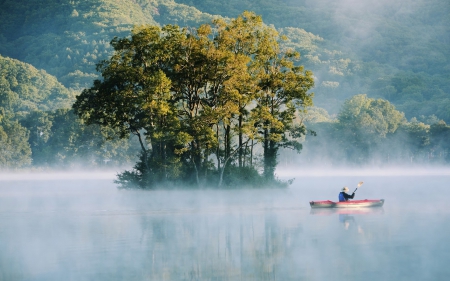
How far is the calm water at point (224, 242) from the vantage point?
708 inches

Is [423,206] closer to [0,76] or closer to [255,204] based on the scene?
[255,204]

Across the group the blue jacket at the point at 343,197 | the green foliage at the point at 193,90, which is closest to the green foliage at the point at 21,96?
the green foliage at the point at 193,90

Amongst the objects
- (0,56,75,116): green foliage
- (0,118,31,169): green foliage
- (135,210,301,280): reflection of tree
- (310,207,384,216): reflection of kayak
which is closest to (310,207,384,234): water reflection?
(310,207,384,216): reflection of kayak

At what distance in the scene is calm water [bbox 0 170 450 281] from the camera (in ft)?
59.0

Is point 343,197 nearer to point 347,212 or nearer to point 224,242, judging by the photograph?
point 347,212

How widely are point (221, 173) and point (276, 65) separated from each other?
373 inches

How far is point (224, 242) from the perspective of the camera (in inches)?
913

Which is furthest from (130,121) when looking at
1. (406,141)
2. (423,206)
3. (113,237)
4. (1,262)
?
(406,141)

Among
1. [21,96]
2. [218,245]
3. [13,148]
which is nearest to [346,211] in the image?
[218,245]

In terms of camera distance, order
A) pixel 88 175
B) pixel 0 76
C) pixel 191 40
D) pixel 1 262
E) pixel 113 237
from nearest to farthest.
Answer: pixel 1 262 → pixel 113 237 → pixel 191 40 → pixel 88 175 → pixel 0 76

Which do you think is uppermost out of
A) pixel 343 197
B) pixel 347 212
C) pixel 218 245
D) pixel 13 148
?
pixel 13 148

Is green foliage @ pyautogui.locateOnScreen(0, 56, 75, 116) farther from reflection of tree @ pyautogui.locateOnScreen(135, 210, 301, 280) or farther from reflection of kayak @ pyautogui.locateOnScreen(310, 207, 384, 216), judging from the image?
reflection of tree @ pyautogui.locateOnScreen(135, 210, 301, 280)

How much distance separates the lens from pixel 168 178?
173 ft

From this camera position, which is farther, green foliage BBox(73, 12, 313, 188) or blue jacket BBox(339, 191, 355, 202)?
green foliage BBox(73, 12, 313, 188)
